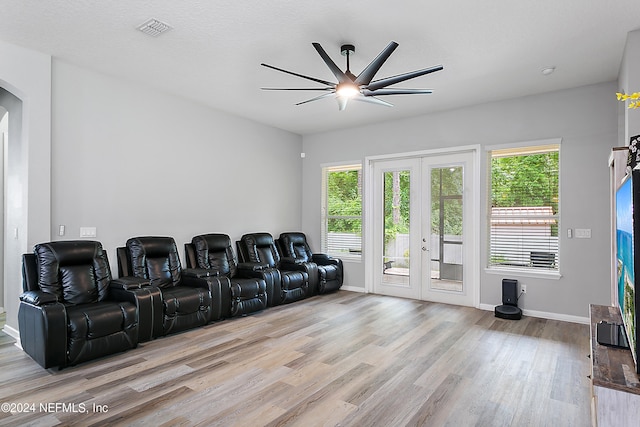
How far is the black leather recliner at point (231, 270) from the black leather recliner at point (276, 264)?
253 millimetres

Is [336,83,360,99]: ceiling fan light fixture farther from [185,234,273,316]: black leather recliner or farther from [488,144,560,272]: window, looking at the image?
[488,144,560,272]: window

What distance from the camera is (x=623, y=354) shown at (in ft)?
6.05

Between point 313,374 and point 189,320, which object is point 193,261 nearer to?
point 189,320

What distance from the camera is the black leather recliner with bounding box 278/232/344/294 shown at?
6388 mm

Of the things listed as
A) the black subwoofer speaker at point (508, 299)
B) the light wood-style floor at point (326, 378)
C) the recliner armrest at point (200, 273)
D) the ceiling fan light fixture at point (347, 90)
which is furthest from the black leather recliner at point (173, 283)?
the black subwoofer speaker at point (508, 299)

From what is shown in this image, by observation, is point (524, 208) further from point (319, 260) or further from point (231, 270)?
point (231, 270)

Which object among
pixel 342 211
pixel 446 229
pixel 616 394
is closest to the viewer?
pixel 616 394

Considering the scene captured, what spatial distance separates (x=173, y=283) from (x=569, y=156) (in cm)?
535

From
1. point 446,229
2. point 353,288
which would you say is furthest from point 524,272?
point 353,288

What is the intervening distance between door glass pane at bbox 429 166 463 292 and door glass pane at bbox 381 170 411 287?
0.46 metres

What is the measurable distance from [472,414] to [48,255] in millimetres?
3978

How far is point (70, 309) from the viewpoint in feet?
11.1

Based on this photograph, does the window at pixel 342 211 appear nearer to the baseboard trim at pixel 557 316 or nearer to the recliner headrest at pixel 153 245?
→ the baseboard trim at pixel 557 316

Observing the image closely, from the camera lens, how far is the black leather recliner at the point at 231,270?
4.91 m
